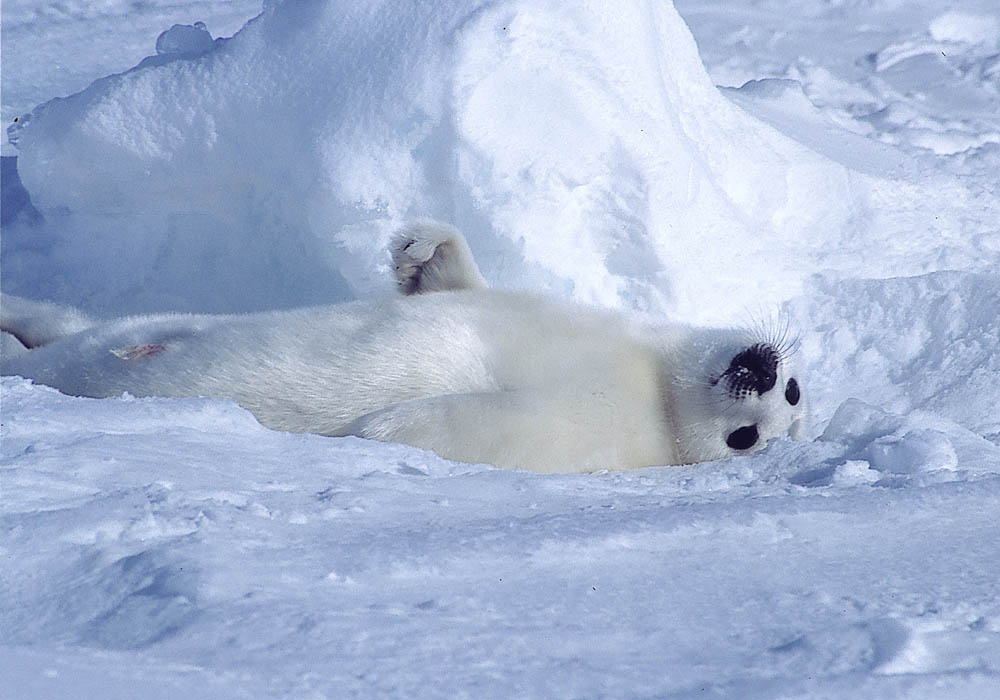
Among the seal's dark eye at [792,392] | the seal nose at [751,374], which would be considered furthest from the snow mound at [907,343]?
the seal nose at [751,374]

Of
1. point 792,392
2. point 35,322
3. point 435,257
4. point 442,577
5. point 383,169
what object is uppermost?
point 383,169

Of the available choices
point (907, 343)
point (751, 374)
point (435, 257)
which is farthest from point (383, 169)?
point (907, 343)

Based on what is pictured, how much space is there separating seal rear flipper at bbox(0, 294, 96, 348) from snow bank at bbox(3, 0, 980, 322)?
55 centimetres

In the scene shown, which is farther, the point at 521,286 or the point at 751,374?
the point at 521,286

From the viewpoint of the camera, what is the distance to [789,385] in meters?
2.82

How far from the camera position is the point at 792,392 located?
282 cm

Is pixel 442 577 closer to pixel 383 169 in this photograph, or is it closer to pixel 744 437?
pixel 744 437

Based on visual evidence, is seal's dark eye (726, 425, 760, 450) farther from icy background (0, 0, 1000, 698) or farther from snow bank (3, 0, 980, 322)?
snow bank (3, 0, 980, 322)

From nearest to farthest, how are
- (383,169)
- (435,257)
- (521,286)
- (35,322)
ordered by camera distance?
(435,257)
(35,322)
(383,169)
(521,286)

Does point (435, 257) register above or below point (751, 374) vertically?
above

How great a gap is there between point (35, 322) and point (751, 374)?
2091 mm

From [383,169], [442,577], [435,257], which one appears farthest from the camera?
[383,169]

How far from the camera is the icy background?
1202 millimetres

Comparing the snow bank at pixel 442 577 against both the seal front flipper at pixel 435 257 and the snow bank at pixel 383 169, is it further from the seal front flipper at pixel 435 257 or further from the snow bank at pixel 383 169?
the snow bank at pixel 383 169
